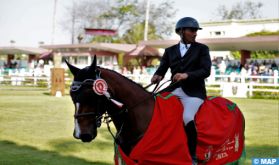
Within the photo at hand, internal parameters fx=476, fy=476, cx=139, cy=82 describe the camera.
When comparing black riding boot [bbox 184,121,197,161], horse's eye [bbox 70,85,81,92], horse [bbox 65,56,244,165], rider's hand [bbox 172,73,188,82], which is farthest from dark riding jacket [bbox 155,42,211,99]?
horse's eye [bbox 70,85,81,92]

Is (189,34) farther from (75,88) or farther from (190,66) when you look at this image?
(75,88)

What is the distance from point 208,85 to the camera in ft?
94.3

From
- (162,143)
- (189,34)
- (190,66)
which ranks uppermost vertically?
(189,34)

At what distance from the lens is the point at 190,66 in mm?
5684

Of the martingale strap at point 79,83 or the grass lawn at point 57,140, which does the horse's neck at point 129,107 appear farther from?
the grass lawn at point 57,140

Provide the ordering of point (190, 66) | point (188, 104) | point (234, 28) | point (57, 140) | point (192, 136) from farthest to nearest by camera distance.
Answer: point (234, 28) < point (57, 140) < point (190, 66) < point (188, 104) < point (192, 136)

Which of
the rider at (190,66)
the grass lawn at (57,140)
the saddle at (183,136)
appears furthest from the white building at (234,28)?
the rider at (190,66)

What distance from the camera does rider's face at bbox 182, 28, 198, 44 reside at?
5668mm

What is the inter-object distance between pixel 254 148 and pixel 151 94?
5423 millimetres

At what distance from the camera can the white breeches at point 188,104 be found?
536 centimetres

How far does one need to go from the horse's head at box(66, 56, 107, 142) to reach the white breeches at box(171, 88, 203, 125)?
101cm

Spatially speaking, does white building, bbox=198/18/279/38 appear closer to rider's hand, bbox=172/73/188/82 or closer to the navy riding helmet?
the navy riding helmet

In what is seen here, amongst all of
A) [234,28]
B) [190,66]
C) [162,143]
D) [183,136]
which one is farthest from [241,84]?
[234,28]

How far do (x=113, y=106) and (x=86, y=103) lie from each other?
1.12ft
